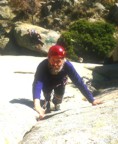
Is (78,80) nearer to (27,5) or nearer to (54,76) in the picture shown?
(54,76)

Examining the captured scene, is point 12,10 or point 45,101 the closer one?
point 45,101

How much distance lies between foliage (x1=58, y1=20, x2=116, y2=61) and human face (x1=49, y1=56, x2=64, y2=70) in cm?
1699

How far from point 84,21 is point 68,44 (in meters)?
2.88

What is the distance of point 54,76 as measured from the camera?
8.22 m

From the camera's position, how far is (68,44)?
25.3 meters

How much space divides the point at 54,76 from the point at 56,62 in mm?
843

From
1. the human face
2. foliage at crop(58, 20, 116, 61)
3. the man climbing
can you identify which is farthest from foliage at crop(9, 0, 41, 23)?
the human face

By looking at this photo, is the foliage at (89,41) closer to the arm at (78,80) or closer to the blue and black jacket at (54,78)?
the blue and black jacket at (54,78)

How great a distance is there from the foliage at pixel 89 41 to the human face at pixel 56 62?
17.0 metres

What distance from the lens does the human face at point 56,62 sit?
7.32 m

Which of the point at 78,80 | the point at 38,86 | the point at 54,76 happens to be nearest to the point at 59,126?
the point at 38,86

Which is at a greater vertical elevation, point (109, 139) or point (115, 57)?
point (109, 139)

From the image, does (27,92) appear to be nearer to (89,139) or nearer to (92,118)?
(92,118)

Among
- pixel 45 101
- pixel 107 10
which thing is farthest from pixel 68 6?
pixel 45 101
